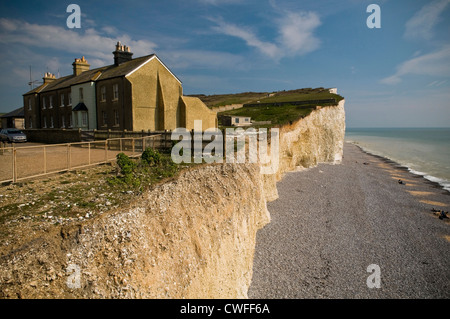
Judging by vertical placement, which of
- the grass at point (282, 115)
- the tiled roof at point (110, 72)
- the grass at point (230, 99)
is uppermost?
the grass at point (230, 99)

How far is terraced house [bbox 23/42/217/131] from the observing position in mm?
28375

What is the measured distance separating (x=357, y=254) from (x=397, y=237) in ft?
14.7

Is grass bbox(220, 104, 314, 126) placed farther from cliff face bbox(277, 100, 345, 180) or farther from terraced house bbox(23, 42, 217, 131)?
terraced house bbox(23, 42, 217, 131)

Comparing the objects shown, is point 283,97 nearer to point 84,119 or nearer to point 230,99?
point 230,99

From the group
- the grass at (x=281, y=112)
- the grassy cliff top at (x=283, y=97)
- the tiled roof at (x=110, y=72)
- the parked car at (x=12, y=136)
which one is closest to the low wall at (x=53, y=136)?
the parked car at (x=12, y=136)

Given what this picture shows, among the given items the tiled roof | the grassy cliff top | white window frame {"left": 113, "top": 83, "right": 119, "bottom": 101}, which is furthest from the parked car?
the grassy cliff top

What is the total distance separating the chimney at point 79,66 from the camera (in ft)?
126

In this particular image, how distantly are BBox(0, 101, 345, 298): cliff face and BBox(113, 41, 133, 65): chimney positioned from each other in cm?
2576

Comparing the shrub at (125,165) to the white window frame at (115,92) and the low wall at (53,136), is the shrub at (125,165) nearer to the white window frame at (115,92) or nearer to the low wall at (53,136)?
the low wall at (53,136)

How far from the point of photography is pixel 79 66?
38500 mm

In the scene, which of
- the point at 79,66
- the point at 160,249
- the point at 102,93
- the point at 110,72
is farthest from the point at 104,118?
the point at 160,249

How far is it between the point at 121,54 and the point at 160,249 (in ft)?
103

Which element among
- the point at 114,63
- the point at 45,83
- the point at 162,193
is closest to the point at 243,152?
the point at 162,193

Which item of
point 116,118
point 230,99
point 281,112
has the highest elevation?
point 230,99
